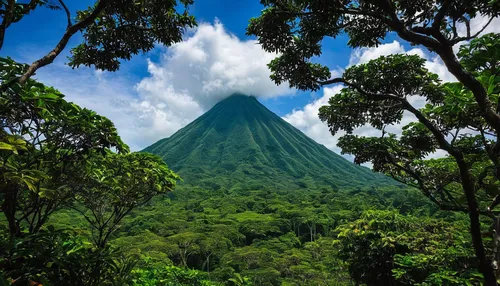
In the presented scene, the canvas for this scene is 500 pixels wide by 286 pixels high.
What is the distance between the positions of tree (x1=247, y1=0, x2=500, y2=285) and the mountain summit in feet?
264

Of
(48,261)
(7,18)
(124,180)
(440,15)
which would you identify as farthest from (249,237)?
(7,18)

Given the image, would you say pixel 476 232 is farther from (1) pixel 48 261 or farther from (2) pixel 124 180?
(2) pixel 124 180

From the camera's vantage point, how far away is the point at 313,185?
323 ft

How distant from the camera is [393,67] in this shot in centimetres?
516

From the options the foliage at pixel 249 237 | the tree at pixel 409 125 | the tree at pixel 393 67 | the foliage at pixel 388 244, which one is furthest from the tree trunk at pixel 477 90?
the foliage at pixel 249 237

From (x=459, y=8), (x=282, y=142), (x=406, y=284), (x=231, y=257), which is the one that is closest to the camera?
(x=459, y=8)

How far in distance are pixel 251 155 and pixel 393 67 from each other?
4667 inches

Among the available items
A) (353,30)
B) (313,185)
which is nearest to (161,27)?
(353,30)

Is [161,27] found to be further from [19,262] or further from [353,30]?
[19,262]

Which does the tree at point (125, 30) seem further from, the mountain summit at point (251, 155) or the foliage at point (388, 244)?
the mountain summit at point (251, 155)

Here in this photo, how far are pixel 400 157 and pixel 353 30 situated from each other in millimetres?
3151

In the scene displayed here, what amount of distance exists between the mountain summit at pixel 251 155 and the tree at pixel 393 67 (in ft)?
264

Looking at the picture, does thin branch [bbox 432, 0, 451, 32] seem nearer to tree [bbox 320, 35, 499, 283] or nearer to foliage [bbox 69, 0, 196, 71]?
tree [bbox 320, 35, 499, 283]

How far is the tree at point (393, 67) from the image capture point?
3285 mm
